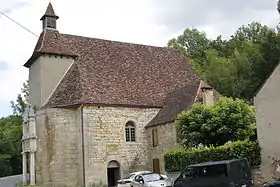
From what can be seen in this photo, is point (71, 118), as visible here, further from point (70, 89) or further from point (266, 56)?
point (266, 56)

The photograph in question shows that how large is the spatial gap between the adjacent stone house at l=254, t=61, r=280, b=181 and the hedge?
452 mm

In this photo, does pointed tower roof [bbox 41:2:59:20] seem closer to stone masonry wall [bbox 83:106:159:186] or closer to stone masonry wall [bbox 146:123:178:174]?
stone masonry wall [bbox 83:106:159:186]

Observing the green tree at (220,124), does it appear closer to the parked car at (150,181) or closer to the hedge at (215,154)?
the hedge at (215,154)

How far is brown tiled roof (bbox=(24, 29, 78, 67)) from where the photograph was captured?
38588 mm

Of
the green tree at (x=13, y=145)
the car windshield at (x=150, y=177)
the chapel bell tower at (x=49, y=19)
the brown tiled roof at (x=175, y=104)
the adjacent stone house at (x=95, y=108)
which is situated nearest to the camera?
the car windshield at (x=150, y=177)

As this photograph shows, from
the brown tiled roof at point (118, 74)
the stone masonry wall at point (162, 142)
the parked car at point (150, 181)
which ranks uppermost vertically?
the brown tiled roof at point (118, 74)

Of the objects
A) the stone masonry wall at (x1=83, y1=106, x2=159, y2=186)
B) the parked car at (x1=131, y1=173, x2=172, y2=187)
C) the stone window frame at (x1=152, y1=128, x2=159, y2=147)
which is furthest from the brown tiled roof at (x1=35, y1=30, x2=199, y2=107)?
the parked car at (x1=131, y1=173, x2=172, y2=187)

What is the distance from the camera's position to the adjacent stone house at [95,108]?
36.3 m

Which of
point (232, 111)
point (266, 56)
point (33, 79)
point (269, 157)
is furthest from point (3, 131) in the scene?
point (269, 157)

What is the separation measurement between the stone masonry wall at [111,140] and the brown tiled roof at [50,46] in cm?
592

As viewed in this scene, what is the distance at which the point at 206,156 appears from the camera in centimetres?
2600

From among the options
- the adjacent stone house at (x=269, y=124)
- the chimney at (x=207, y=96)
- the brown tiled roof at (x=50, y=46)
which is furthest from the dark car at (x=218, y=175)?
the brown tiled roof at (x=50, y=46)

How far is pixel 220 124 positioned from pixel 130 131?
11.9 metres

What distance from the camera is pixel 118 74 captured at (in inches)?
1596
